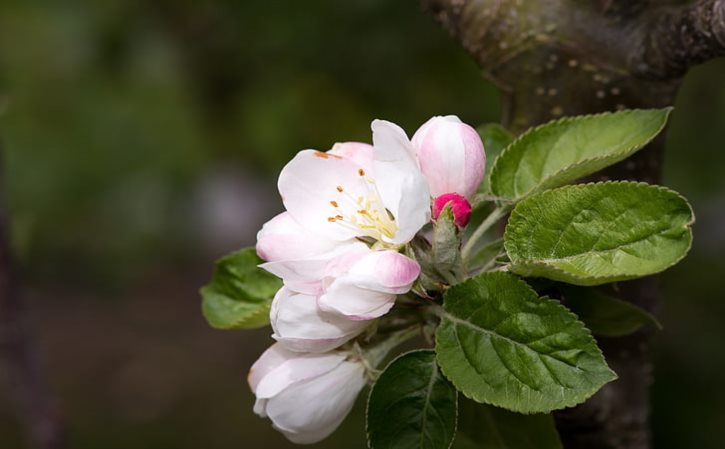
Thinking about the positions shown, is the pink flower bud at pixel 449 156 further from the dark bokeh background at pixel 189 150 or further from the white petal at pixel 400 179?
the dark bokeh background at pixel 189 150

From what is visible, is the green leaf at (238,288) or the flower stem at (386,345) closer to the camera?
the flower stem at (386,345)

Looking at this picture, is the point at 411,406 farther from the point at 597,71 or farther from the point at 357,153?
the point at 597,71

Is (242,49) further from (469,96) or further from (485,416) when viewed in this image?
(485,416)

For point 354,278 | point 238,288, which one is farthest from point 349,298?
point 238,288

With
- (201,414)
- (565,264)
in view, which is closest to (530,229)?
(565,264)

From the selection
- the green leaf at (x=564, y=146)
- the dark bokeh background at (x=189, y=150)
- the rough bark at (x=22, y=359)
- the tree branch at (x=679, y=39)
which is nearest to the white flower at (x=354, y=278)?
the green leaf at (x=564, y=146)
